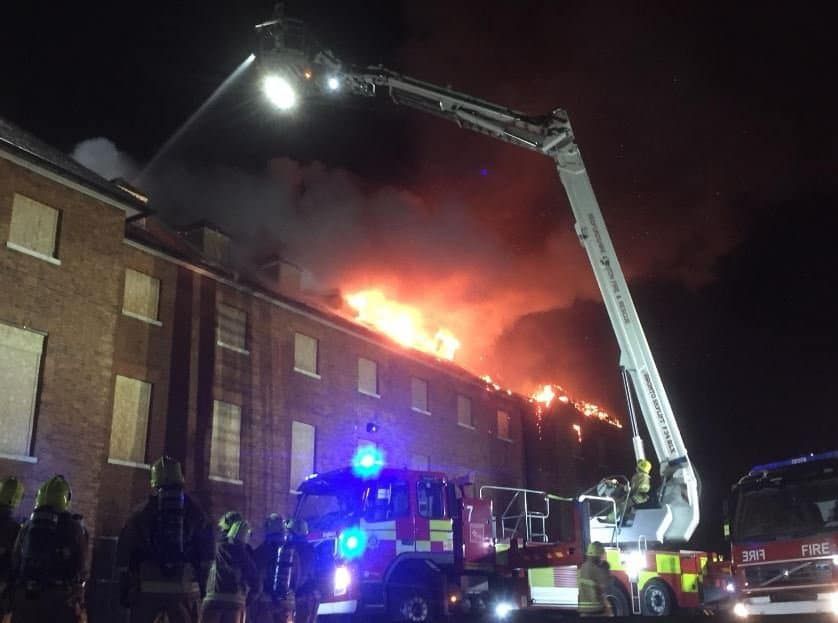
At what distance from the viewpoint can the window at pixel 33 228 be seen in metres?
12.9

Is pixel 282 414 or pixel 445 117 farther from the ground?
pixel 445 117

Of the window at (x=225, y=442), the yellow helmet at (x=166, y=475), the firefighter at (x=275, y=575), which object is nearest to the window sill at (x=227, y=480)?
the window at (x=225, y=442)

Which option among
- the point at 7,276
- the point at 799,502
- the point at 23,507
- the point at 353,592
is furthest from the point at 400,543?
the point at 7,276

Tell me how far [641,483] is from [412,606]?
3.70 metres

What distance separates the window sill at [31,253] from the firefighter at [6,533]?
7711 mm

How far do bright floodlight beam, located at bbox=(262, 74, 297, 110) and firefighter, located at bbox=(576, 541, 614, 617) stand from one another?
8.17 m

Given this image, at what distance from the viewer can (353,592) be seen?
33.3 ft

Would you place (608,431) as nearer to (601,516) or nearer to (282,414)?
(282,414)

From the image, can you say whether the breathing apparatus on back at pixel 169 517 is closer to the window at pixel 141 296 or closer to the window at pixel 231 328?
the window at pixel 141 296

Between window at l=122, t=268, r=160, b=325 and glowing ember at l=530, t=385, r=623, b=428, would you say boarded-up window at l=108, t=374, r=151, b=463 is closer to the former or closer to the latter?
window at l=122, t=268, r=160, b=325

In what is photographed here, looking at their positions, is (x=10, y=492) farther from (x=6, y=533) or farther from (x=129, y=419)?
(x=129, y=419)

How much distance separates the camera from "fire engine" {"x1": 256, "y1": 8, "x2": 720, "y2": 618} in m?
10.5

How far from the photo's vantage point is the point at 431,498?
1081 cm

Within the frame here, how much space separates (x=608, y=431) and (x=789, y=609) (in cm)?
2616
